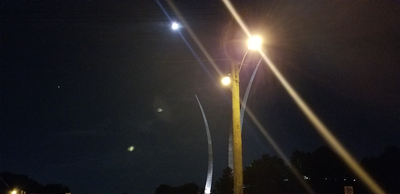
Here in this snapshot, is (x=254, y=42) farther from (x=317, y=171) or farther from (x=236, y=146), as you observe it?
(x=317, y=171)

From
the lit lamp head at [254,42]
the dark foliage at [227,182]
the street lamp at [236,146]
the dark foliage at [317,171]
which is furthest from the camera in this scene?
the dark foliage at [317,171]

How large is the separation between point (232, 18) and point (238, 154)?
4.74 meters

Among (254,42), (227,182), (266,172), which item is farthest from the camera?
(266,172)

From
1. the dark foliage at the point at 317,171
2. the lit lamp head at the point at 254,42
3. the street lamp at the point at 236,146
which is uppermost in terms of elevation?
the dark foliage at the point at 317,171

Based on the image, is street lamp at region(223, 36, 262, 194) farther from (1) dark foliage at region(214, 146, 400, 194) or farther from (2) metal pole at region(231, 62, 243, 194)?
(1) dark foliage at region(214, 146, 400, 194)

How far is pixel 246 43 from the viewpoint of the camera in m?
17.0

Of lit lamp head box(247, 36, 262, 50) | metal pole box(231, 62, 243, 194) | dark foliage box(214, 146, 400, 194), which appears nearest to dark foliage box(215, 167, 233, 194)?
dark foliage box(214, 146, 400, 194)

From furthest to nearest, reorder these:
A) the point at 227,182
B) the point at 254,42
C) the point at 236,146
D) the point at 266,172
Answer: the point at 266,172 → the point at 227,182 → the point at 236,146 → the point at 254,42

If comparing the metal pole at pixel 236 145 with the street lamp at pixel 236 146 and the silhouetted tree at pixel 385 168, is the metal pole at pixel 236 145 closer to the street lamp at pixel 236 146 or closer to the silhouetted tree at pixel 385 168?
the street lamp at pixel 236 146

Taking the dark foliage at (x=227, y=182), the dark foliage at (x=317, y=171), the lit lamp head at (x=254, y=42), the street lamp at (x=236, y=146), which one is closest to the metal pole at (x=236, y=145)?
the street lamp at (x=236, y=146)

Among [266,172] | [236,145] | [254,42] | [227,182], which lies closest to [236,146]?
[236,145]

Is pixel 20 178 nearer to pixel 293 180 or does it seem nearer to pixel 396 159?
pixel 293 180

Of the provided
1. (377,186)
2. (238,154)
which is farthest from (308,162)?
(238,154)

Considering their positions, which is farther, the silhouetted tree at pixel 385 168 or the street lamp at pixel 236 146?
the silhouetted tree at pixel 385 168
